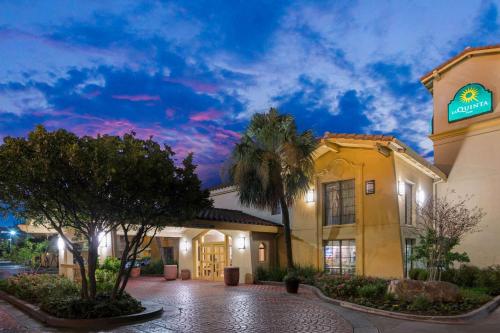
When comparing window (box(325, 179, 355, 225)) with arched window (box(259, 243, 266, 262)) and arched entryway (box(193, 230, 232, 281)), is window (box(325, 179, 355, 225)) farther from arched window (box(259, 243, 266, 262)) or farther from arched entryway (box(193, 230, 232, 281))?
arched entryway (box(193, 230, 232, 281))

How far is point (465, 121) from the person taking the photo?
21.1 metres

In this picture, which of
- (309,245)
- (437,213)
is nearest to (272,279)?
→ (309,245)

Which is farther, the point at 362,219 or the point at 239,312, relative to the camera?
the point at 362,219

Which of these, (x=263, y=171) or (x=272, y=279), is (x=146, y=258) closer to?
(x=272, y=279)

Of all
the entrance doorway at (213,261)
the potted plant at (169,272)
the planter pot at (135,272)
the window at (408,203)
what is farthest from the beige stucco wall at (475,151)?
the planter pot at (135,272)

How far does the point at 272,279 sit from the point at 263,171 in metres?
5.94

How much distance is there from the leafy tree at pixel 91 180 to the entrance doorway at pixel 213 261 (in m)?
11.3

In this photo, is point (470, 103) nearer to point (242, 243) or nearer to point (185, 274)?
point (242, 243)

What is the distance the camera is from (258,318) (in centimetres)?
1141

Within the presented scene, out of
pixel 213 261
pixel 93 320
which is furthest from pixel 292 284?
pixel 93 320

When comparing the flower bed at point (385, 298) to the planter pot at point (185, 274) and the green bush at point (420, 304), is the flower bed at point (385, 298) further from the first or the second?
the planter pot at point (185, 274)

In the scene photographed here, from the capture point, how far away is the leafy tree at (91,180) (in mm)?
10523

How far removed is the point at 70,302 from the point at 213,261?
1278cm

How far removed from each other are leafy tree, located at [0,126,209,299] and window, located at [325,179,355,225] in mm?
10105
